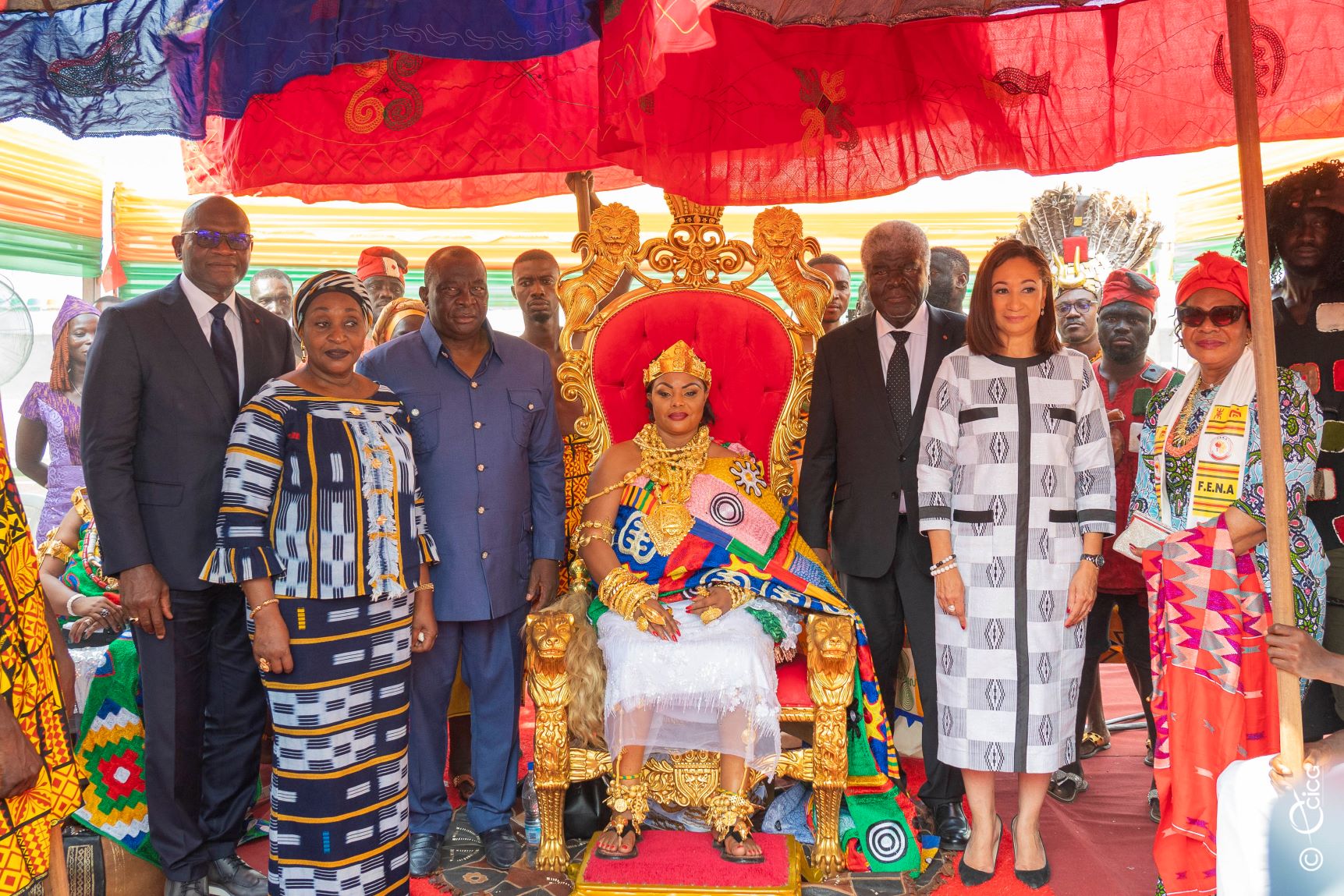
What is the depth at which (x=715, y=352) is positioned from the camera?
13.8 feet

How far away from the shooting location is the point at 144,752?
338 centimetres

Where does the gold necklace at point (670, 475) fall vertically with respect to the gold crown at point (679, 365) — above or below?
below

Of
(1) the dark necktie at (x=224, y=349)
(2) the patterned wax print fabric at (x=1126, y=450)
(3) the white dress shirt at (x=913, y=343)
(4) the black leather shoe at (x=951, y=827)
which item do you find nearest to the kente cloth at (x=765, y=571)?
(4) the black leather shoe at (x=951, y=827)

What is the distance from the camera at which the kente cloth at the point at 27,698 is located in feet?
6.21

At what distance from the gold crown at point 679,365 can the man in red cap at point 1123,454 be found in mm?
1797

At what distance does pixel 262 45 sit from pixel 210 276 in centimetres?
82

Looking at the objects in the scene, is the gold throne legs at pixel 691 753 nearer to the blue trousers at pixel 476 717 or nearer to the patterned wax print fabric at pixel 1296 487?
the blue trousers at pixel 476 717

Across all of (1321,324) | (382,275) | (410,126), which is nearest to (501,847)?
(410,126)

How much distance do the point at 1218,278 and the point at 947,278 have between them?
202 cm

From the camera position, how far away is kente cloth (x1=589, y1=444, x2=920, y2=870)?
140 inches

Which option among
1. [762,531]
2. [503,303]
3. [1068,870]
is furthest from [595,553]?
[503,303]

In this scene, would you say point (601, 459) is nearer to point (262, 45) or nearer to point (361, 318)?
point (361, 318)

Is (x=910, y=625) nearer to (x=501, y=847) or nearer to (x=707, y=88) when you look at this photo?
(x=501, y=847)

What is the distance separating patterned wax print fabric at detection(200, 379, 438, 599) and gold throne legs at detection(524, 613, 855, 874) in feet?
2.08
